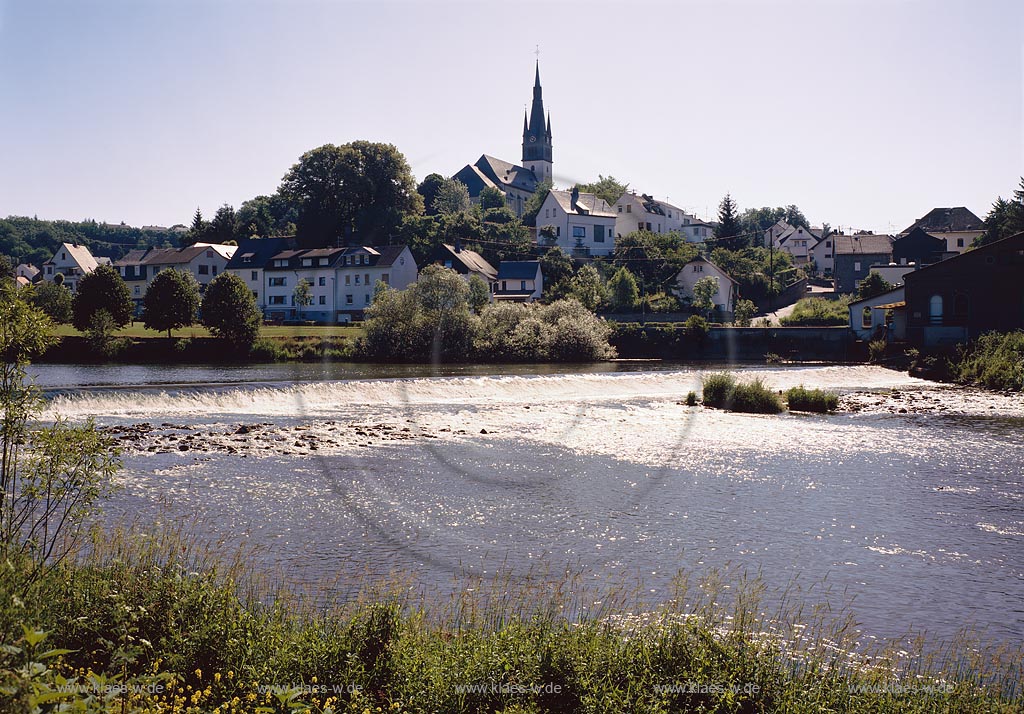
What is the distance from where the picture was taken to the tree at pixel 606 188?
146 metres

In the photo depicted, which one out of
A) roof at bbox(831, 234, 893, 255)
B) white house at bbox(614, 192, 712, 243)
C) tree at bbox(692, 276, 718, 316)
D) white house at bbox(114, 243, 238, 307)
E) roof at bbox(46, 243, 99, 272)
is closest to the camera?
tree at bbox(692, 276, 718, 316)

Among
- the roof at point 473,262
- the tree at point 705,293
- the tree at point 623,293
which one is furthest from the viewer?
the roof at point 473,262

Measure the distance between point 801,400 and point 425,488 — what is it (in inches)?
1024

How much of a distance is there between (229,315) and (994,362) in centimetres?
5774

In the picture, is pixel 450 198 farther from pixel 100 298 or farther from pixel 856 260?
pixel 100 298

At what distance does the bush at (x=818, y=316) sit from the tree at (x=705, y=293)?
8.34 metres

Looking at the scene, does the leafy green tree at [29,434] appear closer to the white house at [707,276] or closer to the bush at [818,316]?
the bush at [818,316]

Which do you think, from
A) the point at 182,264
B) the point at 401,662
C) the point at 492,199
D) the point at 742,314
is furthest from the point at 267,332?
the point at 401,662

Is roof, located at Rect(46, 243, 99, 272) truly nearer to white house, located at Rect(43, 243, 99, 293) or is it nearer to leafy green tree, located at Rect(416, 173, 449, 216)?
white house, located at Rect(43, 243, 99, 293)

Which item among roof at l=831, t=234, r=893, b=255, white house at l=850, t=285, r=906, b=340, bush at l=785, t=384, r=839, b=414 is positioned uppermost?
roof at l=831, t=234, r=893, b=255

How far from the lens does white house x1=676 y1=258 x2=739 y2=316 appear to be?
3848 inches

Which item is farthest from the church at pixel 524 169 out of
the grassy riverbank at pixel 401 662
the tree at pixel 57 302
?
the grassy riverbank at pixel 401 662

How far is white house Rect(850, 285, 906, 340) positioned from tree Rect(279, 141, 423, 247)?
59751 mm

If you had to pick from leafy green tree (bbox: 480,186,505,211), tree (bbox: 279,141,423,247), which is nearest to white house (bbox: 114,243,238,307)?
tree (bbox: 279,141,423,247)
